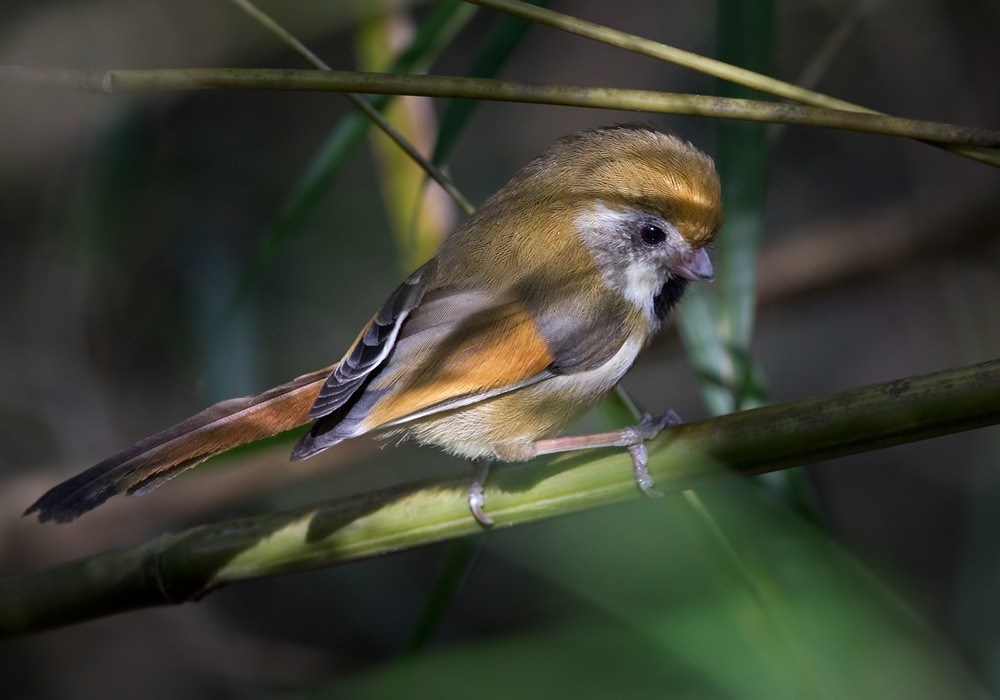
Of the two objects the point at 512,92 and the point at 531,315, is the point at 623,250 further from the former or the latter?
the point at 512,92

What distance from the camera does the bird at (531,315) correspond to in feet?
6.30

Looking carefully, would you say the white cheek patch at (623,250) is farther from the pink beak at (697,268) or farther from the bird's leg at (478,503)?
the bird's leg at (478,503)

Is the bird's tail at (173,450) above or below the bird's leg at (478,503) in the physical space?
above

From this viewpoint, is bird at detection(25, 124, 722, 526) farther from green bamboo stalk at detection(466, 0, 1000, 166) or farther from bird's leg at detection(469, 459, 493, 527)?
green bamboo stalk at detection(466, 0, 1000, 166)

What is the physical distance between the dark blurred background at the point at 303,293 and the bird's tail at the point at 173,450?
1038mm

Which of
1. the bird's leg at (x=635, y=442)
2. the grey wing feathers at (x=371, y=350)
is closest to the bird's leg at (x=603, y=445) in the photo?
the bird's leg at (x=635, y=442)

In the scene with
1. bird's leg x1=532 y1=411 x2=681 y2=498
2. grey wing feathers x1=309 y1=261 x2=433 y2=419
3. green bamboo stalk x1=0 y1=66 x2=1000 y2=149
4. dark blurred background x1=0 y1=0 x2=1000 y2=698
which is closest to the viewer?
green bamboo stalk x1=0 y1=66 x2=1000 y2=149

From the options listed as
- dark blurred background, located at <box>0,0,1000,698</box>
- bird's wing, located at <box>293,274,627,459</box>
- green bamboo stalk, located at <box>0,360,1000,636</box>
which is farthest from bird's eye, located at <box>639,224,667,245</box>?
dark blurred background, located at <box>0,0,1000,698</box>

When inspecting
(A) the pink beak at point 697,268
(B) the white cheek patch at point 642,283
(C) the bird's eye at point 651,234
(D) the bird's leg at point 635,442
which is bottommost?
(D) the bird's leg at point 635,442

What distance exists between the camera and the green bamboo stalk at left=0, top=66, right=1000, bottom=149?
1351 mm

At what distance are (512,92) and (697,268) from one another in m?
0.85

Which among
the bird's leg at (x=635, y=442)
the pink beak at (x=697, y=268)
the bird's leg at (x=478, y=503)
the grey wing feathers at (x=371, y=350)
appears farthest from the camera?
the pink beak at (x=697, y=268)

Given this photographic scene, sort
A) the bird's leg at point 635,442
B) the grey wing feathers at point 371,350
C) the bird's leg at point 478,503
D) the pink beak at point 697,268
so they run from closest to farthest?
1. the bird's leg at point 635,442
2. the bird's leg at point 478,503
3. the grey wing feathers at point 371,350
4. the pink beak at point 697,268

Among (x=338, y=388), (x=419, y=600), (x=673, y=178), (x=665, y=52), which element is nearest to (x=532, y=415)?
(x=338, y=388)
